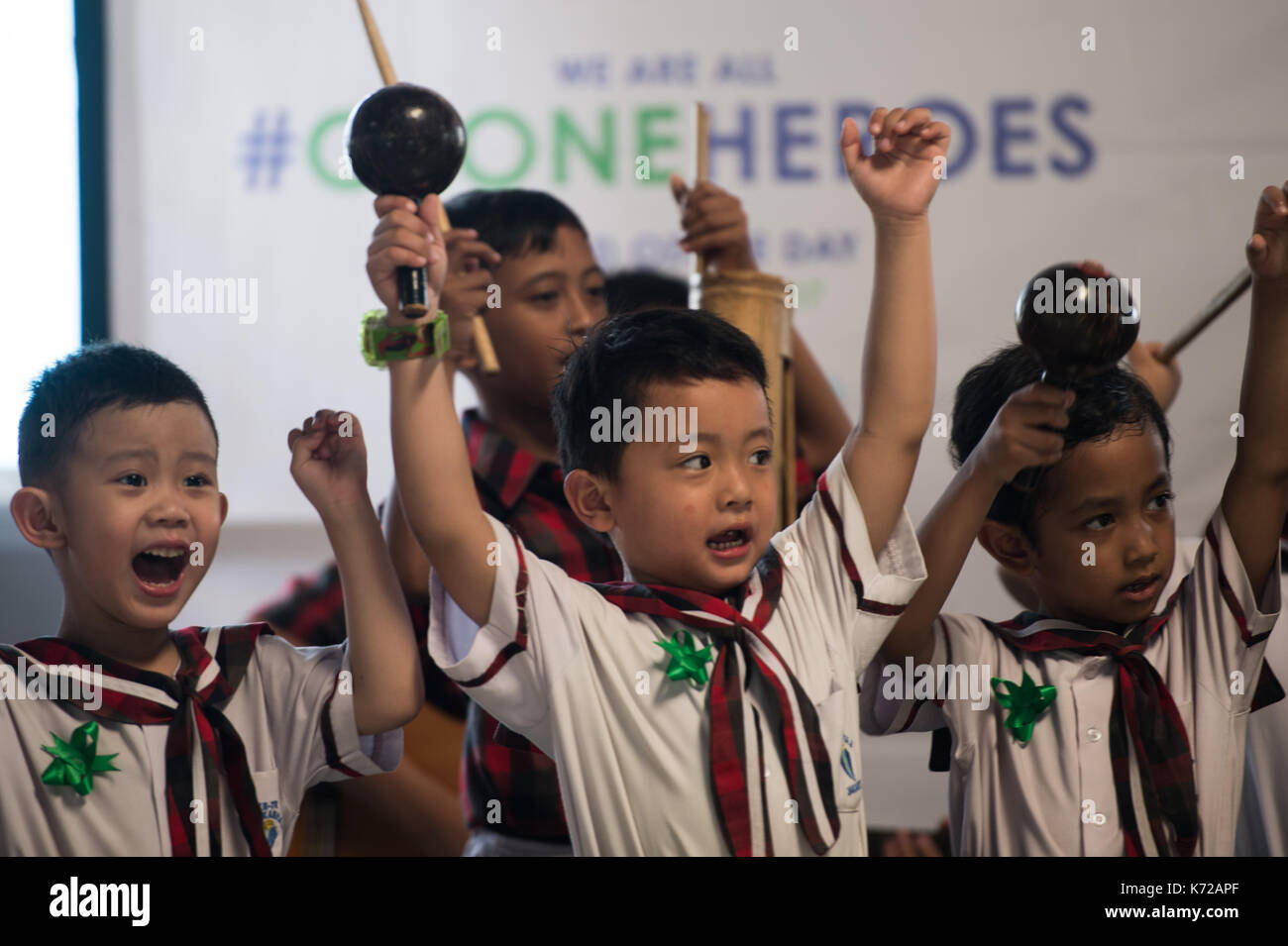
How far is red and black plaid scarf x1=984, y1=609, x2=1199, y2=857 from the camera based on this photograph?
3.81 ft

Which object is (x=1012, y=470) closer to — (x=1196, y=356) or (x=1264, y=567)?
(x=1264, y=567)

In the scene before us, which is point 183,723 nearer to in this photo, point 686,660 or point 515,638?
point 515,638

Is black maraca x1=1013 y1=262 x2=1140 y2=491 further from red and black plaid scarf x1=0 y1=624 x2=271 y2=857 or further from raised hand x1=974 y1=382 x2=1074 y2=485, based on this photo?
red and black plaid scarf x1=0 y1=624 x2=271 y2=857

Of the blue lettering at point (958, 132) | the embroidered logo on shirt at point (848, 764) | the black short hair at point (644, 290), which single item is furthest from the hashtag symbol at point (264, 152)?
the embroidered logo on shirt at point (848, 764)

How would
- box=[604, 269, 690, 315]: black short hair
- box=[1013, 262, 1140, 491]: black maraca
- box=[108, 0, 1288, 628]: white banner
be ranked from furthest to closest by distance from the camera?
1. box=[108, 0, 1288, 628]: white banner
2. box=[604, 269, 690, 315]: black short hair
3. box=[1013, 262, 1140, 491]: black maraca

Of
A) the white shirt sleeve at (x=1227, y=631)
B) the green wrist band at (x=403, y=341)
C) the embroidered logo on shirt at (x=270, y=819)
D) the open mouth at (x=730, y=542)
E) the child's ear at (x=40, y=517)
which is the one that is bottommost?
the embroidered logo on shirt at (x=270, y=819)

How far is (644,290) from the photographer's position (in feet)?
6.71

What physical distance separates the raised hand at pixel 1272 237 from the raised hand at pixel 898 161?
303mm

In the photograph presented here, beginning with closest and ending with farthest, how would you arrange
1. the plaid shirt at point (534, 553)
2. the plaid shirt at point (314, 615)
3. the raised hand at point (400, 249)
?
the raised hand at point (400, 249)
the plaid shirt at point (534, 553)
the plaid shirt at point (314, 615)

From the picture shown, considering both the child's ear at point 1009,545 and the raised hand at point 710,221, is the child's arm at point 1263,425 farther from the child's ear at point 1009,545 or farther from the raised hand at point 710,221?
the raised hand at point 710,221

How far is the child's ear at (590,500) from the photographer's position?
118 centimetres

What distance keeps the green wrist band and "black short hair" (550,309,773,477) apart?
0.66 ft

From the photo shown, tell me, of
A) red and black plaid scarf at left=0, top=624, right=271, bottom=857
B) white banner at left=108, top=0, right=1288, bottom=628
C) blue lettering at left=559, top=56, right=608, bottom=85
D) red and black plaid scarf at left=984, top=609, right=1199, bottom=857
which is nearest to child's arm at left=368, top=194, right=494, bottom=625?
red and black plaid scarf at left=0, top=624, right=271, bottom=857

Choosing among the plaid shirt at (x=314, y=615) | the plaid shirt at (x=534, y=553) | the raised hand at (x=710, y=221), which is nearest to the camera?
the plaid shirt at (x=534, y=553)
